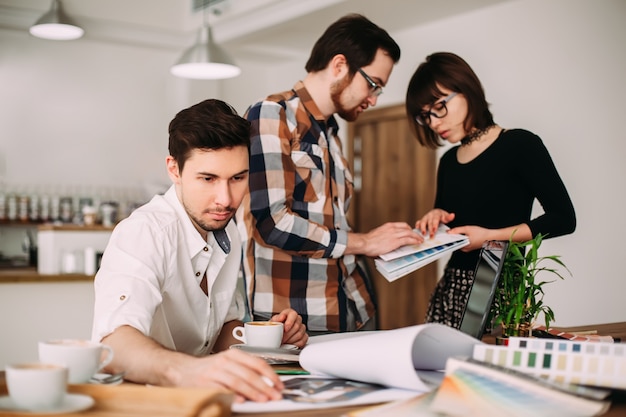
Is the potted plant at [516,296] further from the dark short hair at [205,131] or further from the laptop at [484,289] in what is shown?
the dark short hair at [205,131]

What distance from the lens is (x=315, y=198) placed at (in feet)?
7.05

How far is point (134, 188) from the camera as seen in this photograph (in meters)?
6.28

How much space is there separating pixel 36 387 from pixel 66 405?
0.15 feet

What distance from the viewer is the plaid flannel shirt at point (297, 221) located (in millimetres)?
2029

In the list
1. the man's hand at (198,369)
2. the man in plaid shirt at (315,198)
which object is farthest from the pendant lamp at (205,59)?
the man's hand at (198,369)

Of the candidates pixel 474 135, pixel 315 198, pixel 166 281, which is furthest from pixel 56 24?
pixel 166 281

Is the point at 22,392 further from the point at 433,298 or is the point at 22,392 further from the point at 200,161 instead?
the point at 433,298

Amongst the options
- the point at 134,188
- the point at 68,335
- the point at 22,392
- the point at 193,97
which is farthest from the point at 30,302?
the point at 22,392

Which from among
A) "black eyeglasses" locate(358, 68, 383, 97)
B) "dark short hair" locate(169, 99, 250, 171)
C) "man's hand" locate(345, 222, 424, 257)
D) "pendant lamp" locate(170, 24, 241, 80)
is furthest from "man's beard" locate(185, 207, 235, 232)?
"pendant lamp" locate(170, 24, 241, 80)

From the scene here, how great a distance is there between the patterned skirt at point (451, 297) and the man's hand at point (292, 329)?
0.73 meters

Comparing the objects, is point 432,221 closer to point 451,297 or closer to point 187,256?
point 451,297

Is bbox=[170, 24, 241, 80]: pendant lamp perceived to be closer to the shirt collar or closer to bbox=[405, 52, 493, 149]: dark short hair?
bbox=[405, 52, 493, 149]: dark short hair

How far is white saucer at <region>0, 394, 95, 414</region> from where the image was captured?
833mm

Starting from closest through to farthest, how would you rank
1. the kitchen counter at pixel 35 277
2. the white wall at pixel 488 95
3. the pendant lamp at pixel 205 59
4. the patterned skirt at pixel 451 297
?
the patterned skirt at pixel 451 297 → the white wall at pixel 488 95 → the kitchen counter at pixel 35 277 → the pendant lamp at pixel 205 59
